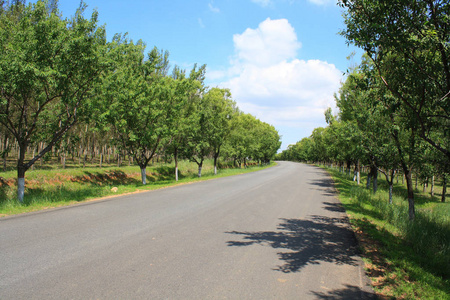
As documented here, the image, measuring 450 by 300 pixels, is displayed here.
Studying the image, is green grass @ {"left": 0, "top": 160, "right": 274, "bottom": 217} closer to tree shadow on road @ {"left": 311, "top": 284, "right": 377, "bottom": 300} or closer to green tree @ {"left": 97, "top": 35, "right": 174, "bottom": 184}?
green tree @ {"left": 97, "top": 35, "right": 174, "bottom": 184}

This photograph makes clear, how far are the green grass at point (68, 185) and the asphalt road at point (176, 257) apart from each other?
2628 millimetres

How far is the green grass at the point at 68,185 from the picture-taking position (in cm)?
1142

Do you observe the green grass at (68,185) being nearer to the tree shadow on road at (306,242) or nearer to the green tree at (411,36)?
the tree shadow on road at (306,242)

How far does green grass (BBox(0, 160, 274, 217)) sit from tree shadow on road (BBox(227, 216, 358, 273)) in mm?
8821

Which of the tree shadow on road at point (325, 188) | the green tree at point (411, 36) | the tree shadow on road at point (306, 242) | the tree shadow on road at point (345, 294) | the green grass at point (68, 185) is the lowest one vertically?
the green grass at point (68, 185)

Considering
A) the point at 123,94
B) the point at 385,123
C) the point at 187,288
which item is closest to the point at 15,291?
the point at 187,288

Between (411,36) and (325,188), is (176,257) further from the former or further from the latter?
(325,188)

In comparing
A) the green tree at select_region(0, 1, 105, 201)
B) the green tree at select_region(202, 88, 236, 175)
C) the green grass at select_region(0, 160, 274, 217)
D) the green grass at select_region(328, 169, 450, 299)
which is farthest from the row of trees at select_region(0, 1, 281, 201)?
the green grass at select_region(328, 169, 450, 299)

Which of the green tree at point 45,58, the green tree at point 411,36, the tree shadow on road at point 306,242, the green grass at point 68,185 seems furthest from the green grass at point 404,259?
the green tree at point 45,58

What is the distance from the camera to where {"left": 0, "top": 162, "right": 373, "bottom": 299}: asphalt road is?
4.10 meters

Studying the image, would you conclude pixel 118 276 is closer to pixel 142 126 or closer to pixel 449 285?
pixel 449 285

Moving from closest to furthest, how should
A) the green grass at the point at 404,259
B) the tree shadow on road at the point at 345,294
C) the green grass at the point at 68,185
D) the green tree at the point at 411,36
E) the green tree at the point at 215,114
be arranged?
the tree shadow on road at the point at 345,294
the green grass at the point at 404,259
the green tree at the point at 411,36
the green grass at the point at 68,185
the green tree at the point at 215,114

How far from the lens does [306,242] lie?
6.77m

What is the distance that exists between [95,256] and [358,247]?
19.5ft
